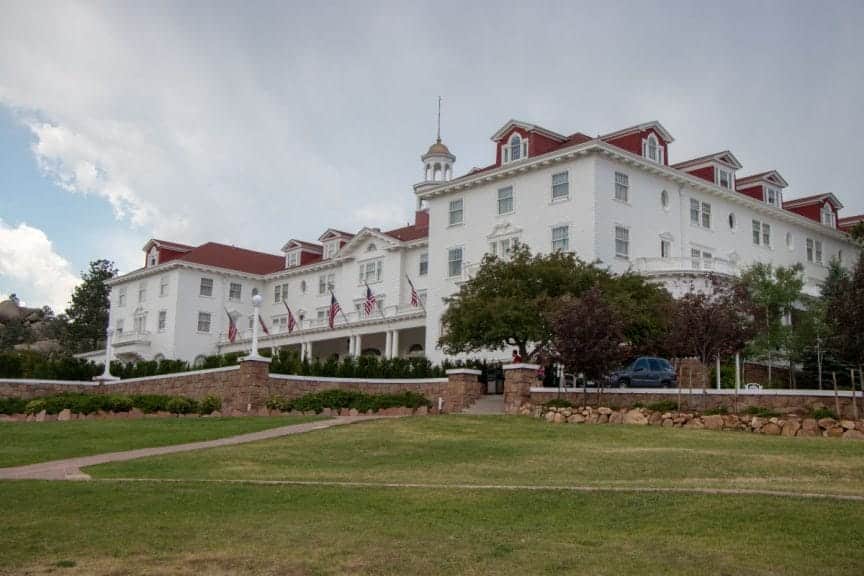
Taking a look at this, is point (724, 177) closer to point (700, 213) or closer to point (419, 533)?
point (700, 213)

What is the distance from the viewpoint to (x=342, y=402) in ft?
113

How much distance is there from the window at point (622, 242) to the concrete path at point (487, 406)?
13.2 metres

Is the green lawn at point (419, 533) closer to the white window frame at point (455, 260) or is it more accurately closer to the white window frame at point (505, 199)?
the white window frame at point (505, 199)

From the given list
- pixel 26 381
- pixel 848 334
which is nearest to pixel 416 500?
pixel 848 334

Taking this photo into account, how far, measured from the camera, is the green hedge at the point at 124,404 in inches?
1399

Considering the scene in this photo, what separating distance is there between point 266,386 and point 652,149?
25643mm

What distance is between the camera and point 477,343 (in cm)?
4006

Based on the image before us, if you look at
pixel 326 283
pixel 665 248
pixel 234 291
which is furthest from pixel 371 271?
pixel 665 248

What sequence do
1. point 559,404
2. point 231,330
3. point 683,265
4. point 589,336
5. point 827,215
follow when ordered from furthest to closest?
point 231,330 < point 827,215 < point 683,265 < point 559,404 < point 589,336

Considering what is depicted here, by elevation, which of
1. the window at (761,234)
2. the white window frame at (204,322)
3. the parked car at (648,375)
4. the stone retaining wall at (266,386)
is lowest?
the stone retaining wall at (266,386)

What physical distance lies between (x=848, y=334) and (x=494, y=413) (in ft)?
37.8

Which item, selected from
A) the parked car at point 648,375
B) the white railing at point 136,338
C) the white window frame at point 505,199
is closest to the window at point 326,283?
the white railing at point 136,338

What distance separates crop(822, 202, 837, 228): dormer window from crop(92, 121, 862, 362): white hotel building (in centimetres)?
6

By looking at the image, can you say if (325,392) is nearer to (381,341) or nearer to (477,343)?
(477,343)
